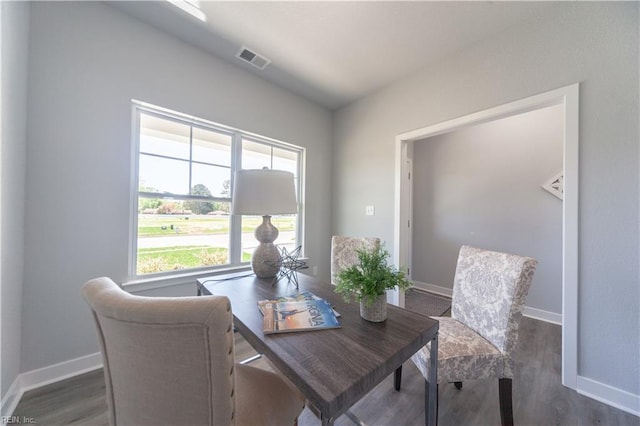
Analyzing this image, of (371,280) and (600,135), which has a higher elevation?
(600,135)

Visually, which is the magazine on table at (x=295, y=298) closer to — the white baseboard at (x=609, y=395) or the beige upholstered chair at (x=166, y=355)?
the beige upholstered chair at (x=166, y=355)

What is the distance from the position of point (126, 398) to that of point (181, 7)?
2380 mm

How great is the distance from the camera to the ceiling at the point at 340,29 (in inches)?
66.9

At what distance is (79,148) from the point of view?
1628mm

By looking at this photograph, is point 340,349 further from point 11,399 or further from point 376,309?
point 11,399

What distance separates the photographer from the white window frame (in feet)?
6.18

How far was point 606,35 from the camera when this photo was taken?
1485 mm

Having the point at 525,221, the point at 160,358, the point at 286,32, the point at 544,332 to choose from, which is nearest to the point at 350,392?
the point at 160,358

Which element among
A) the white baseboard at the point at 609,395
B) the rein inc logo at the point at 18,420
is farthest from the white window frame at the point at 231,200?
the white baseboard at the point at 609,395

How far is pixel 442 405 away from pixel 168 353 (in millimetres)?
1662

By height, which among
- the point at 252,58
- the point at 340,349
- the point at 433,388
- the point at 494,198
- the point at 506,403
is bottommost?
the point at 506,403

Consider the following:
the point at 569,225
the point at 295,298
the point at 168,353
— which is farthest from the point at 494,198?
the point at 168,353

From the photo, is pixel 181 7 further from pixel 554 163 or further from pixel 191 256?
pixel 554 163

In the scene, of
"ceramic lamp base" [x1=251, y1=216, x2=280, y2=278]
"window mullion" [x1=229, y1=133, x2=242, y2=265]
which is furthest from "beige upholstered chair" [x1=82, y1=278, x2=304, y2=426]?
"window mullion" [x1=229, y1=133, x2=242, y2=265]
